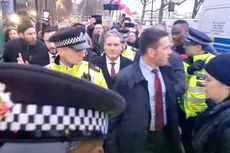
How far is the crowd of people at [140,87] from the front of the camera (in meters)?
1.02

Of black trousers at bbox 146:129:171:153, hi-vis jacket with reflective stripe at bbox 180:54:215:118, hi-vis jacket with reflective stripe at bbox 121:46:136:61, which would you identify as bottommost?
black trousers at bbox 146:129:171:153

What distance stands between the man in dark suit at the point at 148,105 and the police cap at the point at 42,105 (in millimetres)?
1927

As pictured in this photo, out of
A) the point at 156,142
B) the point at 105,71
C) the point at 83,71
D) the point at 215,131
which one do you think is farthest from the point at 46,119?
the point at 105,71

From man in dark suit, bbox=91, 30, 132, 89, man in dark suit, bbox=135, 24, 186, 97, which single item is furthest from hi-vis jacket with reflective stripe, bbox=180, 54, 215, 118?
man in dark suit, bbox=91, 30, 132, 89

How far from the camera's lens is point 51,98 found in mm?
988

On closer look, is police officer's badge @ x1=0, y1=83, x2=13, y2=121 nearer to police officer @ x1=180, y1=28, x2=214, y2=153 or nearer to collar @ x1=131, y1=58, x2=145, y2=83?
collar @ x1=131, y1=58, x2=145, y2=83

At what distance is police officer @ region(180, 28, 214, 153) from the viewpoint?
12.1 ft

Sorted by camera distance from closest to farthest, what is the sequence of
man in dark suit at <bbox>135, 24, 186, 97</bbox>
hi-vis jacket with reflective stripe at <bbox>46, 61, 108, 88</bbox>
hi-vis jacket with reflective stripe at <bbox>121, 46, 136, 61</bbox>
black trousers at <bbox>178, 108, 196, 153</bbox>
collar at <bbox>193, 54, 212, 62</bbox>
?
hi-vis jacket with reflective stripe at <bbox>46, 61, 108, 88</bbox>, man in dark suit at <bbox>135, 24, 186, 97</bbox>, collar at <bbox>193, 54, 212, 62</bbox>, black trousers at <bbox>178, 108, 196, 153</bbox>, hi-vis jacket with reflective stripe at <bbox>121, 46, 136, 61</bbox>

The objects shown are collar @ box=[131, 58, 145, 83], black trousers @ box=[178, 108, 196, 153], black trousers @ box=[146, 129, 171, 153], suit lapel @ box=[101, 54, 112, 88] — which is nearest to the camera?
collar @ box=[131, 58, 145, 83]

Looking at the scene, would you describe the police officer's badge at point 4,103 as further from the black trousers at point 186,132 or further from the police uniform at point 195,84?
the black trousers at point 186,132

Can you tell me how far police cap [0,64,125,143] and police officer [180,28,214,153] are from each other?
281 cm

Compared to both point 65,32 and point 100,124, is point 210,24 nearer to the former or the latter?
point 65,32

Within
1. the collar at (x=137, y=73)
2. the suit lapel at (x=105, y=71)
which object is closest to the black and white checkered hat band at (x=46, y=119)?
the collar at (x=137, y=73)

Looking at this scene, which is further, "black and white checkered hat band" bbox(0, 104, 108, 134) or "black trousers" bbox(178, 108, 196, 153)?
"black trousers" bbox(178, 108, 196, 153)
